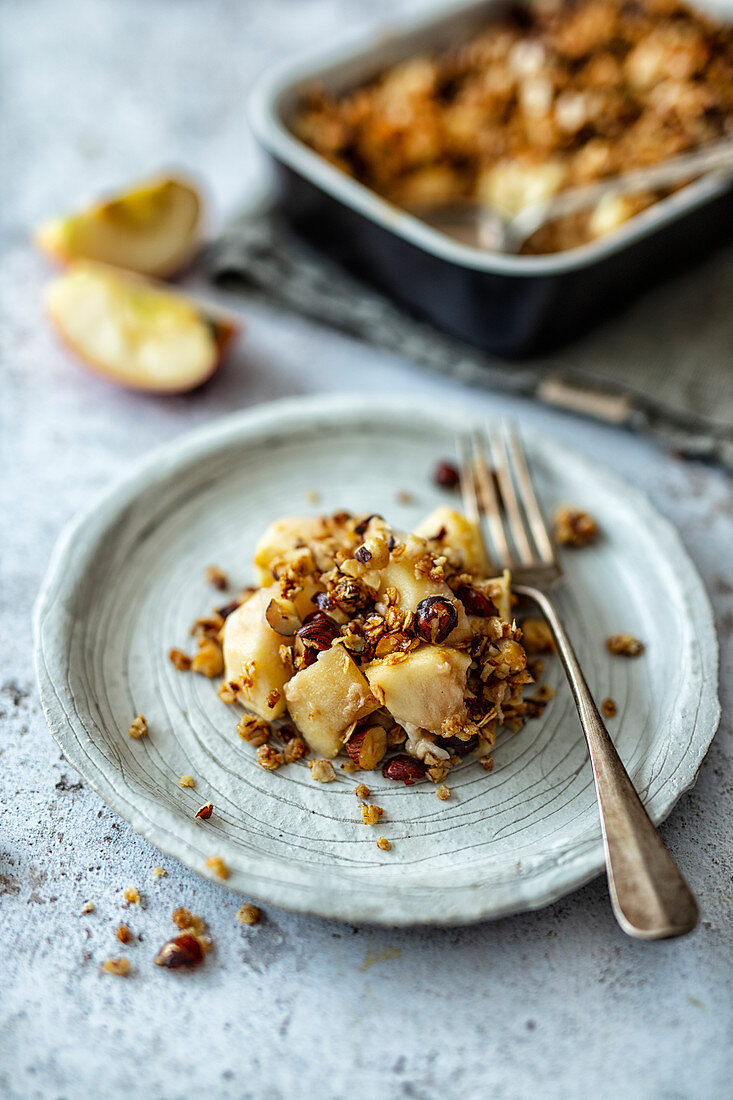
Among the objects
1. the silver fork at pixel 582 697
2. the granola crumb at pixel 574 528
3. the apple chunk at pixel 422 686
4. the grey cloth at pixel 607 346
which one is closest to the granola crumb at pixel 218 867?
the apple chunk at pixel 422 686

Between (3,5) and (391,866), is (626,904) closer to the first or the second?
(391,866)

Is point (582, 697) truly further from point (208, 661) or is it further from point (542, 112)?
point (542, 112)

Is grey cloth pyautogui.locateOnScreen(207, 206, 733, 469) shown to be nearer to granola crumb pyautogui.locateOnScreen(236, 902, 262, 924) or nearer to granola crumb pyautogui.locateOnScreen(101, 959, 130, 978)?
granola crumb pyautogui.locateOnScreen(236, 902, 262, 924)

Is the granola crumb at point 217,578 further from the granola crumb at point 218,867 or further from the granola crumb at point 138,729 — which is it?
the granola crumb at point 218,867

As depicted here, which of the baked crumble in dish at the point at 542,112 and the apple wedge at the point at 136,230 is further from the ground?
the baked crumble in dish at the point at 542,112

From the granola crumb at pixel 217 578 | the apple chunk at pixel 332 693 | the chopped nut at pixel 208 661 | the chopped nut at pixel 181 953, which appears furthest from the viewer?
the granola crumb at pixel 217 578

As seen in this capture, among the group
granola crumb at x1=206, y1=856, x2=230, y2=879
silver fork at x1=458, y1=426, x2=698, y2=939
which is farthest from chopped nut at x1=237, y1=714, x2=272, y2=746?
silver fork at x1=458, y1=426, x2=698, y2=939

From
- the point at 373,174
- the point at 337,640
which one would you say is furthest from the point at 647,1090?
the point at 373,174
